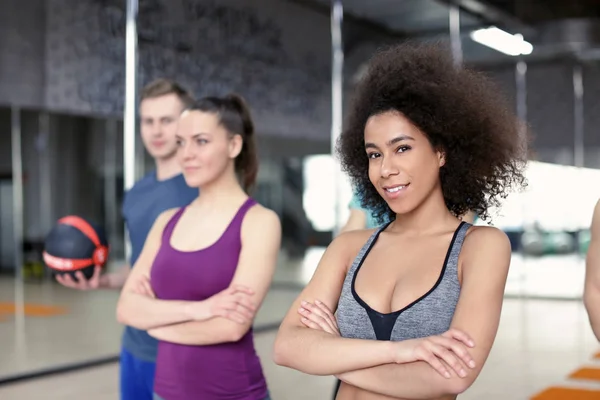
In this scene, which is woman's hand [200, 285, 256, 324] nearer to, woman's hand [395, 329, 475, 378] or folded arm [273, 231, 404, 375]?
folded arm [273, 231, 404, 375]

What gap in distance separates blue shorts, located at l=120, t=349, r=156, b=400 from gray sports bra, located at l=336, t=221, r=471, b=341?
116 centimetres

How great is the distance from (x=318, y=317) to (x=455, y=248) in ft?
1.09

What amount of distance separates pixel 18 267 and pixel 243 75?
4.02 metres

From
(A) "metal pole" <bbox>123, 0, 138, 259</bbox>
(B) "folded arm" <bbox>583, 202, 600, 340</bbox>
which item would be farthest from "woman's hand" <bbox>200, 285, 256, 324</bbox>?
(A) "metal pole" <bbox>123, 0, 138, 259</bbox>

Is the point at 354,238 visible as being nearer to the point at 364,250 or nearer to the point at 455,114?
the point at 364,250

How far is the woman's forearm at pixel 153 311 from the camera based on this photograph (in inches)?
89.4

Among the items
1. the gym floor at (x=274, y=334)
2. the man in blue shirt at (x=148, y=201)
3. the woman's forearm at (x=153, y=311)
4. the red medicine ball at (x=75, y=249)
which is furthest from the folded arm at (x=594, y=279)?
the gym floor at (x=274, y=334)

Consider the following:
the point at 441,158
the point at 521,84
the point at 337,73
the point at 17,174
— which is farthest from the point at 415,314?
the point at 521,84

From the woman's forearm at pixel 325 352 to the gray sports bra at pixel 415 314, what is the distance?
0.14 feet

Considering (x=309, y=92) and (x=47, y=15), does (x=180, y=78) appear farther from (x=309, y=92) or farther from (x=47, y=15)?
(x=309, y=92)

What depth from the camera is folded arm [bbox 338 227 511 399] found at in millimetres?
1575

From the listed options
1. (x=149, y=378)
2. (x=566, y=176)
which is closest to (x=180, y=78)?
(x=149, y=378)

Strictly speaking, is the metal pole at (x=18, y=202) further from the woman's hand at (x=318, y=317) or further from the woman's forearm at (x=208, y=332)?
the woman's hand at (x=318, y=317)

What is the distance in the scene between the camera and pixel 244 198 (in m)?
2.47
